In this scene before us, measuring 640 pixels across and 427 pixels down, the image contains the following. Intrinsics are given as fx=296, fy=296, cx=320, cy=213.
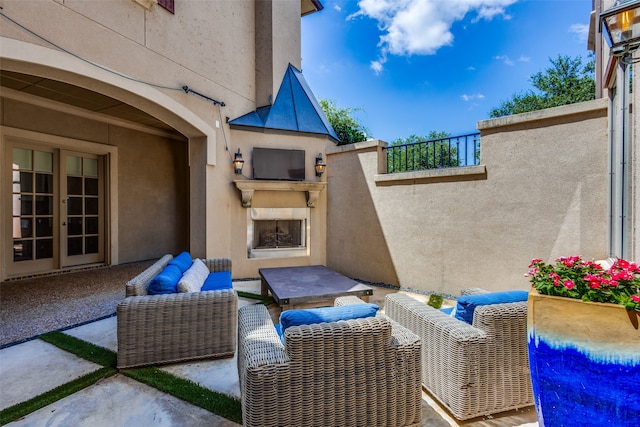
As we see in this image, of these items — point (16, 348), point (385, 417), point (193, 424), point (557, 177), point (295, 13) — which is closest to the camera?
point (385, 417)

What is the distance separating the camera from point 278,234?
5641mm

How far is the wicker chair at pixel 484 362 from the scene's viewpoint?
1.69 meters

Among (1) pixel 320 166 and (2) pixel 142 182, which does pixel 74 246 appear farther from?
(1) pixel 320 166

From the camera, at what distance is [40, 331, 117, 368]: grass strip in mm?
2379

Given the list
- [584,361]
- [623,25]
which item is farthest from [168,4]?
[584,361]

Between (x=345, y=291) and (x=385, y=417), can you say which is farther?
(x=345, y=291)

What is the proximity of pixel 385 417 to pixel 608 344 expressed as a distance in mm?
1056

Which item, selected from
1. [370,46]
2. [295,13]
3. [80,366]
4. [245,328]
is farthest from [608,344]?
[370,46]

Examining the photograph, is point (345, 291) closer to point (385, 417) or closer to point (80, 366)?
point (385, 417)

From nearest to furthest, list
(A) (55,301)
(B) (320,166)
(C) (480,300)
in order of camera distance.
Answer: (C) (480,300)
(A) (55,301)
(B) (320,166)

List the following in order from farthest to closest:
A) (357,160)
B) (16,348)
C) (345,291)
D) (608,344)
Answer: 1. (357,160)
2. (345,291)
3. (16,348)
4. (608,344)

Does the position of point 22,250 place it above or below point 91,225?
below

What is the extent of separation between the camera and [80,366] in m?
2.30

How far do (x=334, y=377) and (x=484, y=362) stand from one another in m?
0.91
